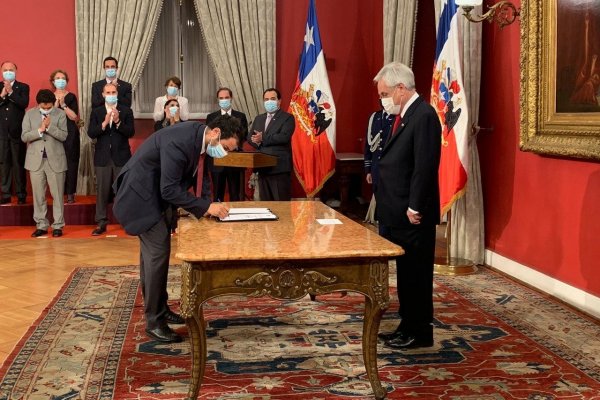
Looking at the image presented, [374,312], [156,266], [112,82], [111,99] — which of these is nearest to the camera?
[374,312]

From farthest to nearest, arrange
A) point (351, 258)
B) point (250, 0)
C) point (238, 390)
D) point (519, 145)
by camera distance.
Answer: point (250, 0) < point (519, 145) < point (238, 390) < point (351, 258)

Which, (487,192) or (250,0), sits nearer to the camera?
(487,192)

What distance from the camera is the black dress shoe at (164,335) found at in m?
4.26

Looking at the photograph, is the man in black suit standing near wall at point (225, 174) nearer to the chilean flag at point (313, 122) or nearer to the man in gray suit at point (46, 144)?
the chilean flag at point (313, 122)

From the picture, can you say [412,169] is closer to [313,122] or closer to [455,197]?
[455,197]

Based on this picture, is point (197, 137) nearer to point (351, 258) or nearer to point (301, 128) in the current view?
point (351, 258)

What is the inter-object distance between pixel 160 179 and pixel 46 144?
423 cm

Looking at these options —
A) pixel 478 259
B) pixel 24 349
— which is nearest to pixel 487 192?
pixel 478 259

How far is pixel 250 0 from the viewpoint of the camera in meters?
9.55

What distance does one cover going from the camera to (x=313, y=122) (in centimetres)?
864

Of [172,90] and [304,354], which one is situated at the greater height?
[172,90]

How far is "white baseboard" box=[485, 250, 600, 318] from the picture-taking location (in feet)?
16.3

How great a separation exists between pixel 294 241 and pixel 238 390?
0.77 m

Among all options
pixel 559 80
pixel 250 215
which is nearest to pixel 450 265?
pixel 559 80
